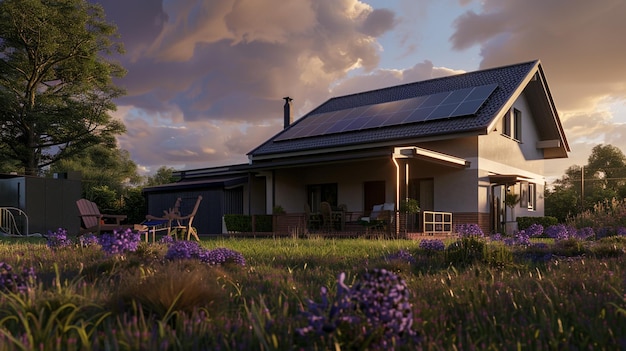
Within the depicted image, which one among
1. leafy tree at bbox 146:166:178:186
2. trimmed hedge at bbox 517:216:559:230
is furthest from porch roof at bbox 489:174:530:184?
leafy tree at bbox 146:166:178:186

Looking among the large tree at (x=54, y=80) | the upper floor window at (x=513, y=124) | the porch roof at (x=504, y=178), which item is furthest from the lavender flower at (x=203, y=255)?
the large tree at (x=54, y=80)

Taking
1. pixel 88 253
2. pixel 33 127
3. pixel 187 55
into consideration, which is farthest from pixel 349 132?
pixel 33 127

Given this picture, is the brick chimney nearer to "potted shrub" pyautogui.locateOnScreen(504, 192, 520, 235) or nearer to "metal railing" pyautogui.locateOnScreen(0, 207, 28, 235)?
"potted shrub" pyautogui.locateOnScreen(504, 192, 520, 235)

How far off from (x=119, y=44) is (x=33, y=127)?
23.9 feet

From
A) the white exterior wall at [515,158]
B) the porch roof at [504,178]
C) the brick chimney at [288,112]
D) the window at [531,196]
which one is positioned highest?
the brick chimney at [288,112]

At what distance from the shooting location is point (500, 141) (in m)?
17.9

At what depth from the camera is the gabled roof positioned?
16.0 m

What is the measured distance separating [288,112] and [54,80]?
48.2ft

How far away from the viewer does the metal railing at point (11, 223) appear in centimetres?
1605

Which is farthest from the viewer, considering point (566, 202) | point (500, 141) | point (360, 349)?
point (566, 202)

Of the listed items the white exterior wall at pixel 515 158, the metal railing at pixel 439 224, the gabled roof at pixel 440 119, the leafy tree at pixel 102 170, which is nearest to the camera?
the metal railing at pixel 439 224

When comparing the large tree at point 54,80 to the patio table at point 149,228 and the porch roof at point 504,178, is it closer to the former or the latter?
the patio table at point 149,228

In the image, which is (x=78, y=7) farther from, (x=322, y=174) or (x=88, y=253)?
(x=88, y=253)

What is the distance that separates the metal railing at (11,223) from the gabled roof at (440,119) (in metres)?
8.54
